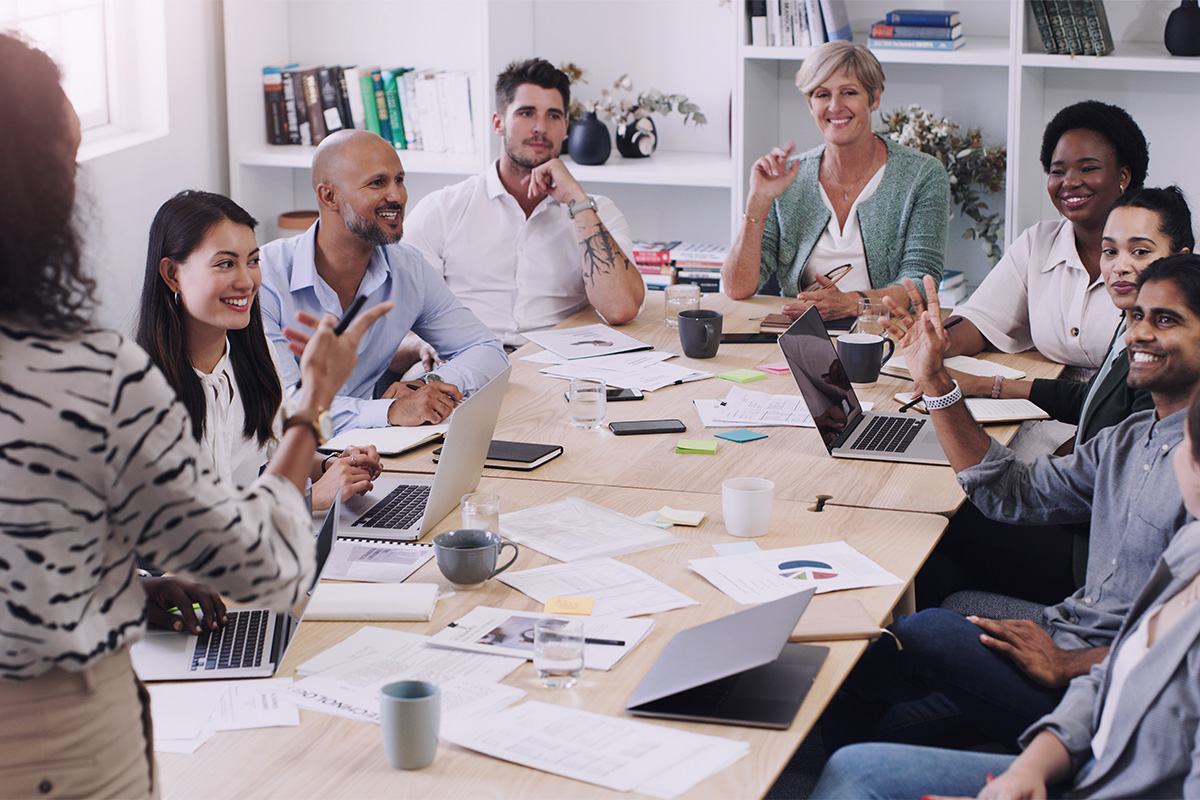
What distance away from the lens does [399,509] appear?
1986 millimetres

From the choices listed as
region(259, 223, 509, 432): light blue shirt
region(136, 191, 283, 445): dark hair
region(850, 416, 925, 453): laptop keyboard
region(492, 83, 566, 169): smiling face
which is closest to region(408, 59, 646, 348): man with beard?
region(492, 83, 566, 169): smiling face

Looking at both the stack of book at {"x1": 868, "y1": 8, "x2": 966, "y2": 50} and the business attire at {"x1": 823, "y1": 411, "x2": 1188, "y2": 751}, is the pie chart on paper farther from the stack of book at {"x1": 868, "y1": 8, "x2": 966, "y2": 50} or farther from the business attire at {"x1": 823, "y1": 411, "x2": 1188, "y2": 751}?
the stack of book at {"x1": 868, "y1": 8, "x2": 966, "y2": 50}

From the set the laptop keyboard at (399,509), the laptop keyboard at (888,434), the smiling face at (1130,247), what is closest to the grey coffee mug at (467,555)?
the laptop keyboard at (399,509)

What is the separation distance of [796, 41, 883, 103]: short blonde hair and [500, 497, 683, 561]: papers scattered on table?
1.88 m

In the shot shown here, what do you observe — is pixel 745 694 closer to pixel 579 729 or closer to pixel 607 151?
pixel 579 729

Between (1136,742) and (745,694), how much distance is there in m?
0.44

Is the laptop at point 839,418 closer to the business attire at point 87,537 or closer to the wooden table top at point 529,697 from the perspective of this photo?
the wooden table top at point 529,697

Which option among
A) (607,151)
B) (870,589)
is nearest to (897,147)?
(607,151)

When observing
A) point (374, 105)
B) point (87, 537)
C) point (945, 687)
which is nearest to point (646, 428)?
point (945, 687)

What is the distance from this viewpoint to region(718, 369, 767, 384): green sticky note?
109 inches

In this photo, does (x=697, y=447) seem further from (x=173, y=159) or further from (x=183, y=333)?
(x=173, y=159)

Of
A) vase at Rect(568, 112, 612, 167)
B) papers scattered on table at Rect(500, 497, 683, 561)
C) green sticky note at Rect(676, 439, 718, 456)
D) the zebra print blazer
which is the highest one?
vase at Rect(568, 112, 612, 167)

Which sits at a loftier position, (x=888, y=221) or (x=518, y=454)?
(x=888, y=221)

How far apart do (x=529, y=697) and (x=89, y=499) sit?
0.60m
